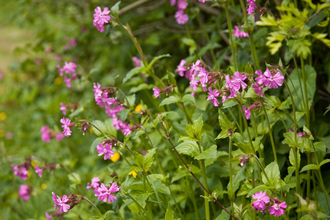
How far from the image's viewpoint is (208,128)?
161 cm

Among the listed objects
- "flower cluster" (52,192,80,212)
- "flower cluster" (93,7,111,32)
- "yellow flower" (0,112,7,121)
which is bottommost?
"yellow flower" (0,112,7,121)

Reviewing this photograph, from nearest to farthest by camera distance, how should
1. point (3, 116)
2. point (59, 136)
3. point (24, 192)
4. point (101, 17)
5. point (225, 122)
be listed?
1. point (225, 122)
2. point (101, 17)
3. point (24, 192)
4. point (59, 136)
5. point (3, 116)

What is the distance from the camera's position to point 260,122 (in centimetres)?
166

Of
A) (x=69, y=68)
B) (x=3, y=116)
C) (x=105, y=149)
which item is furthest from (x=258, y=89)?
(x=3, y=116)

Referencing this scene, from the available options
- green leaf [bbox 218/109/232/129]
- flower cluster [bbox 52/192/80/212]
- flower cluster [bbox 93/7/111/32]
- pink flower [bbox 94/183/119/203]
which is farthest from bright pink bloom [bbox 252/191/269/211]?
flower cluster [bbox 93/7/111/32]

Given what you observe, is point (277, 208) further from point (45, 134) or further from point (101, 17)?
point (45, 134)

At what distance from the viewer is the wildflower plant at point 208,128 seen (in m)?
1.24

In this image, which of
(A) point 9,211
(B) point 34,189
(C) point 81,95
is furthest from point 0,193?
(C) point 81,95

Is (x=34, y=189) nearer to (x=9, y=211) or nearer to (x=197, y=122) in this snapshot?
(x=9, y=211)

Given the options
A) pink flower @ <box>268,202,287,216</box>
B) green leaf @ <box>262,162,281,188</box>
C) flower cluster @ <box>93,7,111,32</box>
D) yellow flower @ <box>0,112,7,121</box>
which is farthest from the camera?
yellow flower @ <box>0,112,7,121</box>

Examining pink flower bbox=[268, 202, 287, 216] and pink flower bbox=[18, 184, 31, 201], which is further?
pink flower bbox=[18, 184, 31, 201]

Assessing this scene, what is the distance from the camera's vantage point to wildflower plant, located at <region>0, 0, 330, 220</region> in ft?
4.07

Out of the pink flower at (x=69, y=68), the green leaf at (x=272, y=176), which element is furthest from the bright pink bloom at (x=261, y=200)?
the pink flower at (x=69, y=68)

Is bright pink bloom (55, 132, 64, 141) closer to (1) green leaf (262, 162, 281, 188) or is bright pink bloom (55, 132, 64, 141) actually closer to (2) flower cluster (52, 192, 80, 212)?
(2) flower cluster (52, 192, 80, 212)
